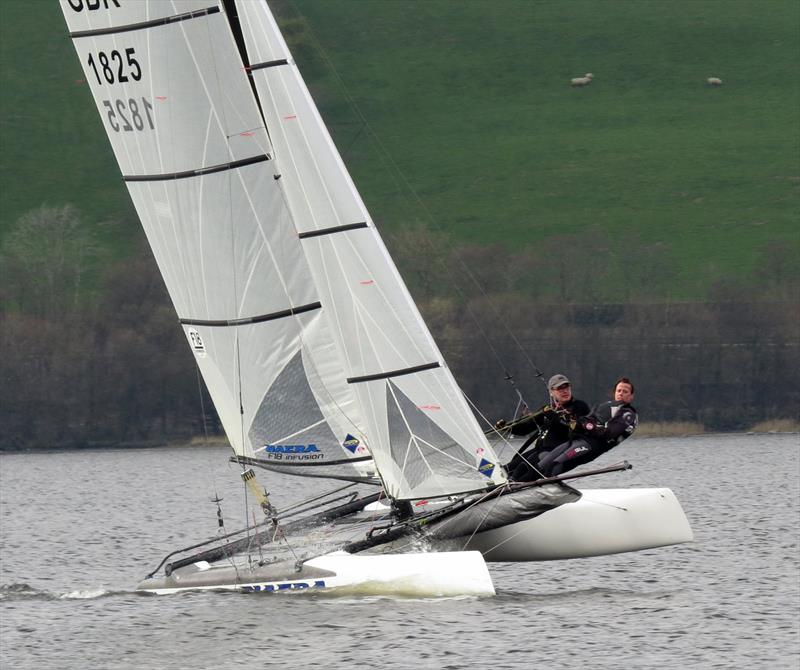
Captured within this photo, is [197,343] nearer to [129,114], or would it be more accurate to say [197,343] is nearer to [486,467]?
[129,114]

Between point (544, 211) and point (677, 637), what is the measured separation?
68.1 m

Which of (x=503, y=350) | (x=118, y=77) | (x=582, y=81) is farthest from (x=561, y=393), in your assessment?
(x=582, y=81)

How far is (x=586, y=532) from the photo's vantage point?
1678 centimetres

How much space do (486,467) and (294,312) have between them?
2647 millimetres

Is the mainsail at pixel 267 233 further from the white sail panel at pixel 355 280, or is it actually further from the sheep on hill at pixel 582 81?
the sheep on hill at pixel 582 81

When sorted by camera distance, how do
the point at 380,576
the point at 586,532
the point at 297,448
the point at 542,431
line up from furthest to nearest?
the point at 542,431
the point at 297,448
the point at 586,532
the point at 380,576

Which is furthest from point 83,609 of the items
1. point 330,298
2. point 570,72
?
point 570,72

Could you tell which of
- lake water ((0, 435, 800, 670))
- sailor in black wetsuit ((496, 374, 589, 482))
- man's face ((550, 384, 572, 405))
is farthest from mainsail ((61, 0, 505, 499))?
lake water ((0, 435, 800, 670))

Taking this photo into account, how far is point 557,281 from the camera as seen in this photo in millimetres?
75125

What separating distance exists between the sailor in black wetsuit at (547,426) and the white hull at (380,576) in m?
1.40

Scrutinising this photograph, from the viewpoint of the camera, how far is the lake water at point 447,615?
14.3 metres

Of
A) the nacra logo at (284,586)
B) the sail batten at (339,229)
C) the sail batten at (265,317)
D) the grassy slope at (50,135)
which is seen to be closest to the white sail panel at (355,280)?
the sail batten at (339,229)

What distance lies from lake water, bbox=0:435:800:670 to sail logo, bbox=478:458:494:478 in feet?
4.30

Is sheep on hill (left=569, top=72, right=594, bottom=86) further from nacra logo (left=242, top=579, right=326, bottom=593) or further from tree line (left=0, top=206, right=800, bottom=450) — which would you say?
nacra logo (left=242, top=579, right=326, bottom=593)
